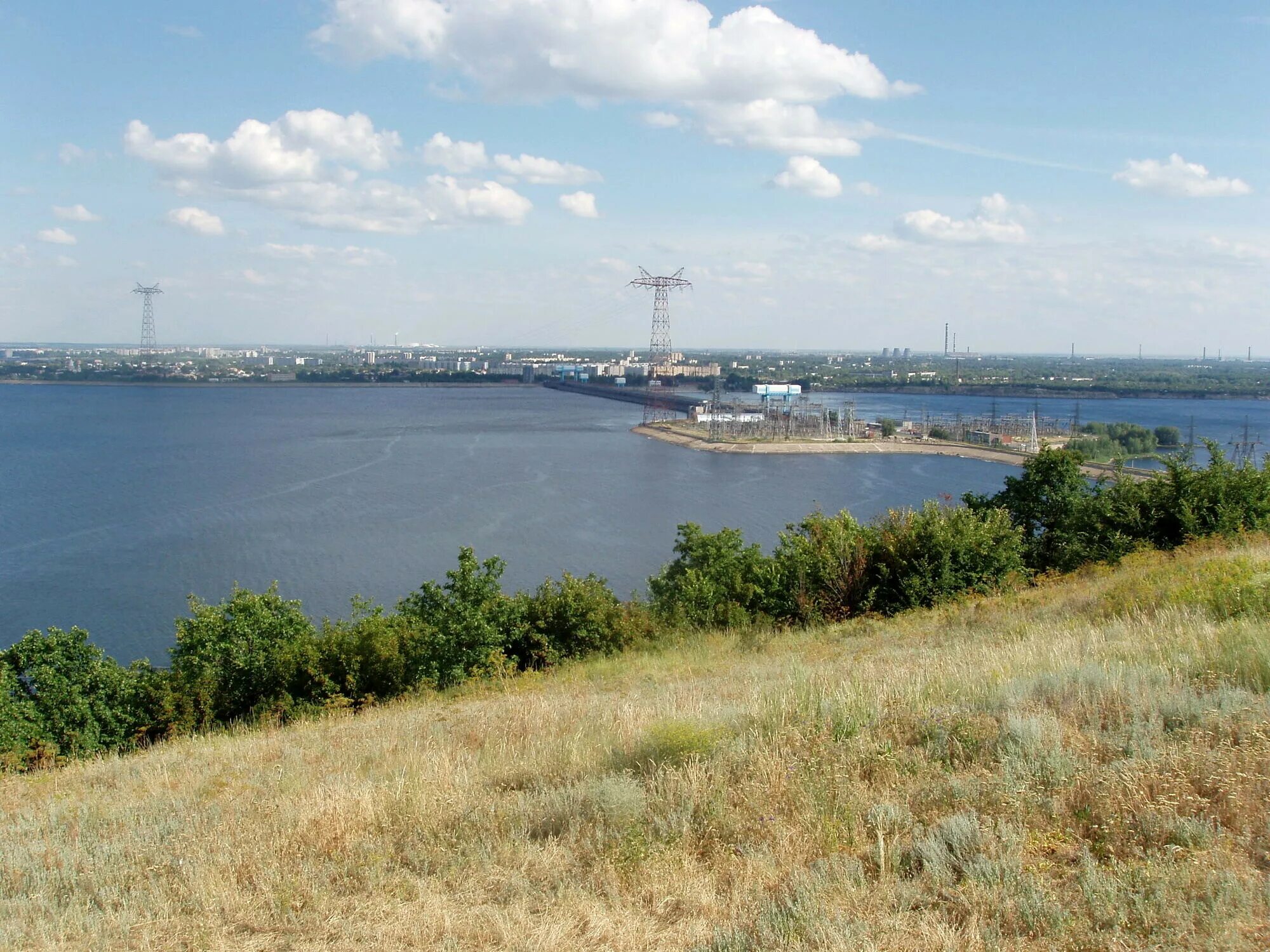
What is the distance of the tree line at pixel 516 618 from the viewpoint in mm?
5875

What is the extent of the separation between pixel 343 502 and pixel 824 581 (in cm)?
1614

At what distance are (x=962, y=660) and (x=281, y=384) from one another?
77.9m

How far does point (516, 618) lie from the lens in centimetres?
639

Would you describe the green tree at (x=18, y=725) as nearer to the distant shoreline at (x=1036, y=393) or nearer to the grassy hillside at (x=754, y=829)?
the grassy hillside at (x=754, y=829)

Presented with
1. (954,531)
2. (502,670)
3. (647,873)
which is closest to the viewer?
(647,873)

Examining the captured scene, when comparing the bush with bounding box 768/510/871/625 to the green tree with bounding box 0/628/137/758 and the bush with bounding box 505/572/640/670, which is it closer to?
the bush with bounding box 505/572/640/670

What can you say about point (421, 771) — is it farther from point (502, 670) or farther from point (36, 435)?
point (36, 435)

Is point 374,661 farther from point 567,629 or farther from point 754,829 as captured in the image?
point 754,829

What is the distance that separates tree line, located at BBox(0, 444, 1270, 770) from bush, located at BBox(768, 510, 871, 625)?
0.5 inches

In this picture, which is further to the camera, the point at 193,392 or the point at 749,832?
the point at 193,392

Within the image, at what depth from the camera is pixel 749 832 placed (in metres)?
1.86

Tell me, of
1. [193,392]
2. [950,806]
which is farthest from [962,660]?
[193,392]

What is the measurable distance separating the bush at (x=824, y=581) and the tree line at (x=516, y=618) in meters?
0.01

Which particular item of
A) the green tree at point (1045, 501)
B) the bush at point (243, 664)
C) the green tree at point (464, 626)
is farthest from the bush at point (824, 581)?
the bush at point (243, 664)
